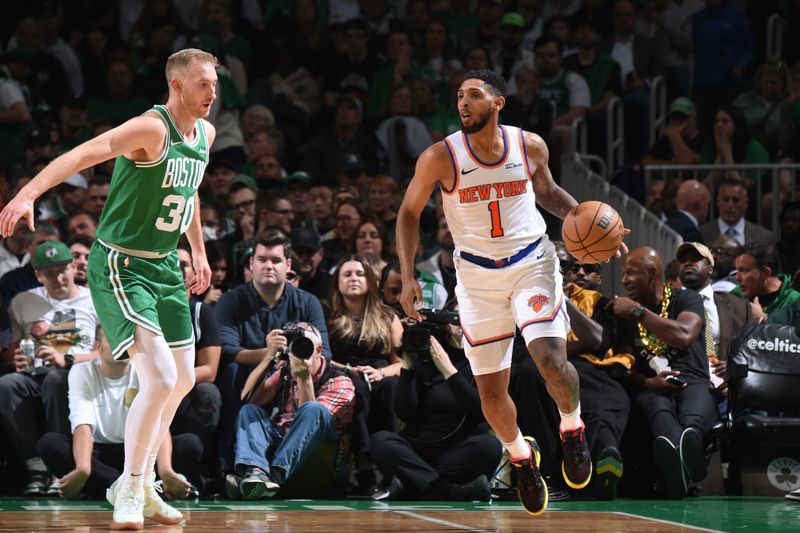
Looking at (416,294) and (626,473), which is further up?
(416,294)

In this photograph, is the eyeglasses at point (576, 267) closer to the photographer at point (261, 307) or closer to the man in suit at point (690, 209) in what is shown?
the photographer at point (261, 307)

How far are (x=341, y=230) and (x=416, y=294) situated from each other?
4.40 meters

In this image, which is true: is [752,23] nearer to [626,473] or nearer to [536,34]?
[536,34]

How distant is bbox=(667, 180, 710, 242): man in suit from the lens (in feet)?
37.2

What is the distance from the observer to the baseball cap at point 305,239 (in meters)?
10.5

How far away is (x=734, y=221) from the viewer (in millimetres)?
11523

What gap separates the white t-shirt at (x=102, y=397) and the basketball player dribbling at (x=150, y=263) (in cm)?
218

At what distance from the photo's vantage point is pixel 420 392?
908 centimetres

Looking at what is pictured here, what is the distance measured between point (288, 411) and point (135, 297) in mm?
2812

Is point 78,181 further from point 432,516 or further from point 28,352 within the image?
point 432,516

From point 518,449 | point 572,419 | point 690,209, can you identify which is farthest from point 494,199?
point 690,209

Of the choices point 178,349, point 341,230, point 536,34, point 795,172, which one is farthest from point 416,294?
point 536,34

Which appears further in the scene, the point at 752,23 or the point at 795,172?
the point at 752,23

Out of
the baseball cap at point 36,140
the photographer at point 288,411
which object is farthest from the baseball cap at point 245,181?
the photographer at point 288,411
